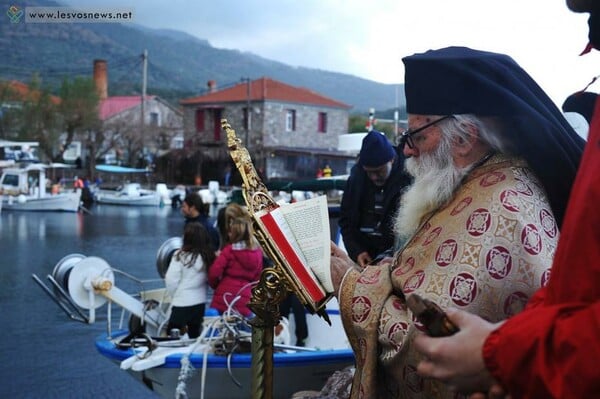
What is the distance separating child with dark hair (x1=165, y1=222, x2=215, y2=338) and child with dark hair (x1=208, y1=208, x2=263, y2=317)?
0.42ft

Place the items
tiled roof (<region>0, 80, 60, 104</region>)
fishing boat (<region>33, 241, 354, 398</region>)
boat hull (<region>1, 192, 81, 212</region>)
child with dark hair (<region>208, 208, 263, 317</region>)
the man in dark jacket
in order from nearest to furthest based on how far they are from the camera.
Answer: fishing boat (<region>33, 241, 354, 398</region>), child with dark hair (<region>208, 208, 263, 317</region>), the man in dark jacket, boat hull (<region>1, 192, 81, 212</region>), tiled roof (<region>0, 80, 60, 104</region>)

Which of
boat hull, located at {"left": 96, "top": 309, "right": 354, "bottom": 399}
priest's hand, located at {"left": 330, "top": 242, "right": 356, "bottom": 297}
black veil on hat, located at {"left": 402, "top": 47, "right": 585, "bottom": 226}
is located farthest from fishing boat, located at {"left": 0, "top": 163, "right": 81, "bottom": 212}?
black veil on hat, located at {"left": 402, "top": 47, "right": 585, "bottom": 226}

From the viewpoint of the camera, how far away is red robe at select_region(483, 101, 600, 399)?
1.30m

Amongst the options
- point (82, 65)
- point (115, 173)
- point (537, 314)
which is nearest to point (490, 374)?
point (537, 314)

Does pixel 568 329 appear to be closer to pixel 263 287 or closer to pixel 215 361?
pixel 263 287

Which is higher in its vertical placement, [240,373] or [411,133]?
[411,133]

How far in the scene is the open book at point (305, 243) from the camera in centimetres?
258

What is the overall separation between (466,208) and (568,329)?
101cm

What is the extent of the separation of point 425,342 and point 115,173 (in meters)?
52.2

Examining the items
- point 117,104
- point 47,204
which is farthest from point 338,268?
point 117,104

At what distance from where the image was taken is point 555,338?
1.35 m

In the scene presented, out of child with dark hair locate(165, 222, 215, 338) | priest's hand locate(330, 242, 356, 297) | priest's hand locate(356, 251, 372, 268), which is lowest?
child with dark hair locate(165, 222, 215, 338)

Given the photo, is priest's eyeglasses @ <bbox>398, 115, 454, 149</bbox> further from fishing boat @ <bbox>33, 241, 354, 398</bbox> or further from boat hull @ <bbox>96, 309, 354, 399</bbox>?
boat hull @ <bbox>96, 309, 354, 399</bbox>

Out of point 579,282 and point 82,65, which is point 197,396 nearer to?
point 579,282
